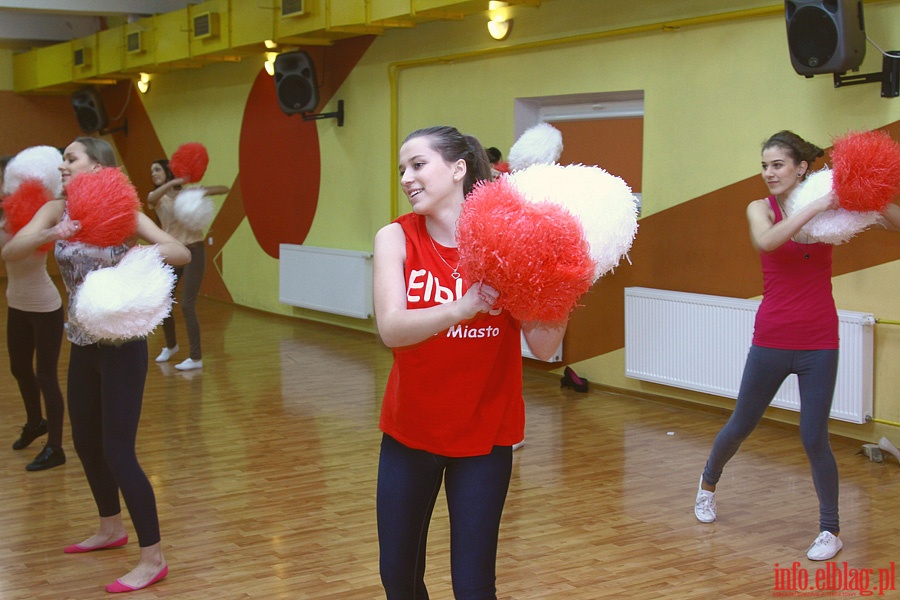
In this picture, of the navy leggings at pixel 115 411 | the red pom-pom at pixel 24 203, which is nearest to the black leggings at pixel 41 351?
the red pom-pom at pixel 24 203

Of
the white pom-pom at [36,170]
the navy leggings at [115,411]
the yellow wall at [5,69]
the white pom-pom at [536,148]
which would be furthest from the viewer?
the yellow wall at [5,69]

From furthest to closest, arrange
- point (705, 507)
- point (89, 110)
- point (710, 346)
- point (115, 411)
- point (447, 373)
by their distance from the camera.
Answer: point (89, 110) < point (710, 346) < point (705, 507) < point (115, 411) < point (447, 373)

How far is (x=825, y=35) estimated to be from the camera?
15.8 feet

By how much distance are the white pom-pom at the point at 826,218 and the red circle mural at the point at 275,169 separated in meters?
6.87

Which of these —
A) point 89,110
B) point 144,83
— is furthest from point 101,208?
point 89,110

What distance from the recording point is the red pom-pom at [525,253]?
1733mm

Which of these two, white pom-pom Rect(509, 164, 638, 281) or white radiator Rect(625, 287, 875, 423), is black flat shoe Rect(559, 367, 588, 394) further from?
white pom-pom Rect(509, 164, 638, 281)

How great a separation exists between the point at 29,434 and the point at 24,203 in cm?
178

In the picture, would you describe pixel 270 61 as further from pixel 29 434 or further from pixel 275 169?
pixel 29 434

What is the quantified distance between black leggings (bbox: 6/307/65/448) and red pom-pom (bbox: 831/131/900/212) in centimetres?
349

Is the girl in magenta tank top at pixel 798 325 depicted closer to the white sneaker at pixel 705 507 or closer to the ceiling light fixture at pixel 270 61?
the white sneaker at pixel 705 507

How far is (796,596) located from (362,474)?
217 cm

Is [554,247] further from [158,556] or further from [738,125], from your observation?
[738,125]

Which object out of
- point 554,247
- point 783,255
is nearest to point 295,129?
point 783,255
